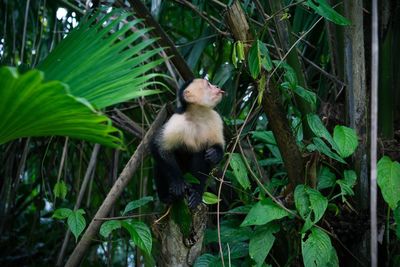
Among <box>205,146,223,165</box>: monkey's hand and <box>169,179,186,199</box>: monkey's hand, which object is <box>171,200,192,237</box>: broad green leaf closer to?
<box>169,179,186,199</box>: monkey's hand

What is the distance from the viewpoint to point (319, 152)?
110 inches

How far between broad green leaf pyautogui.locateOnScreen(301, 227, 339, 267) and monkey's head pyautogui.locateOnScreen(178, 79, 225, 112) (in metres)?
0.95

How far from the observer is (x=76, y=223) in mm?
2611

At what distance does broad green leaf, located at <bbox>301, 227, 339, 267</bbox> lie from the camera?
102 inches

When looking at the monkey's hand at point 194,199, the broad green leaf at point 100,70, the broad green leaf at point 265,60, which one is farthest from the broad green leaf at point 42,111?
the monkey's hand at point 194,199

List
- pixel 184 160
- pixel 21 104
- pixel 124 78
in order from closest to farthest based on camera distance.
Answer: pixel 21 104 < pixel 124 78 < pixel 184 160

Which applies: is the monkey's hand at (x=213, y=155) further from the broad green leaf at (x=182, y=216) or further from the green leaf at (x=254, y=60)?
the green leaf at (x=254, y=60)

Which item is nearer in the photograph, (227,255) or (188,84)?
(227,255)

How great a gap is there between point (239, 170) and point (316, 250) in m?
0.50

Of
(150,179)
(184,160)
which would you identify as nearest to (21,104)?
(184,160)

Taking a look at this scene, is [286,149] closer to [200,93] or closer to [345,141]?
[345,141]

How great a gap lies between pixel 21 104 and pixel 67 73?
0.94 ft

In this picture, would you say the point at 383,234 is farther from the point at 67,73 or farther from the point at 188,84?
the point at 67,73

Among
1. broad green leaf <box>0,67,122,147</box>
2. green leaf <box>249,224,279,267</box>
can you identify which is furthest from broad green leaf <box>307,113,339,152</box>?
broad green leaf <box>0,67,122,147</box>
